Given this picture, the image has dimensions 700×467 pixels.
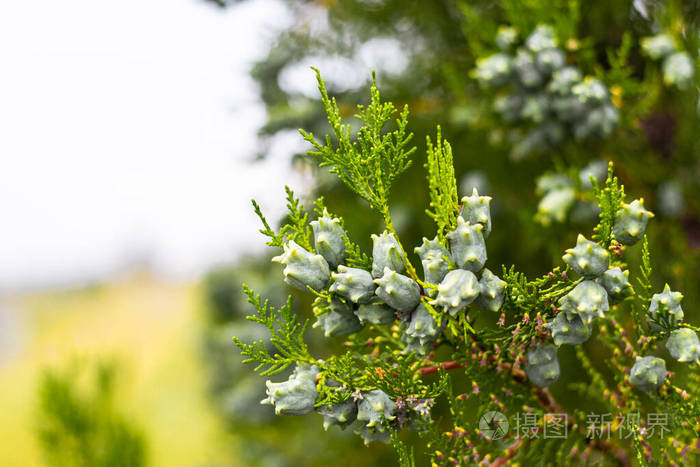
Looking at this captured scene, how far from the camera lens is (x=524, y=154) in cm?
65

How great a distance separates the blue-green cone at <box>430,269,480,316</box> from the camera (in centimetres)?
31

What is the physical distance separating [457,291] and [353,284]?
0.06 metres

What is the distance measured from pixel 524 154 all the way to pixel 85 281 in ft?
12.4

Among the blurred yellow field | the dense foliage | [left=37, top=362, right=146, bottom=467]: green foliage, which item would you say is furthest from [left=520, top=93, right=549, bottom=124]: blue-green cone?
the blurred yellow field

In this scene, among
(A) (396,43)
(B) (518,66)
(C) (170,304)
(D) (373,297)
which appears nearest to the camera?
(D) (373,297)

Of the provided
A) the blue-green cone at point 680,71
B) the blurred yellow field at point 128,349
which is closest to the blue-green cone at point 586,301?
the blue-green cone at point 680,71

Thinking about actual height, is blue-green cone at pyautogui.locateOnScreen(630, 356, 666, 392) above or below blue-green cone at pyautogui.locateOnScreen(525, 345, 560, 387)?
below

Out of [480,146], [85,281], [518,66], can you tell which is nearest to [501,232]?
[480,146]

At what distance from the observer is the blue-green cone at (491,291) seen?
1.06ft

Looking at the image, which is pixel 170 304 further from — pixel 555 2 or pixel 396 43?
pixel 555 2

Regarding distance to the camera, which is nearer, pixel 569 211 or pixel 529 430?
pixel 529 430

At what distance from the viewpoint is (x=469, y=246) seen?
1.04ft

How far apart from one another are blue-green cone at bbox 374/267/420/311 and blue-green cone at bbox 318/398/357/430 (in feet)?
0.25

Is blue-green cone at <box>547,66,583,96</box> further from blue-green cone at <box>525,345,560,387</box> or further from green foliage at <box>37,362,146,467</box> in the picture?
green foliage at <box>37,362,146,467</box>
